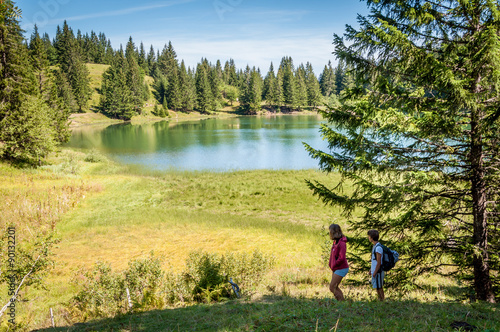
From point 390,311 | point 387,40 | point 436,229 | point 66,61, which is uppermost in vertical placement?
point 66,61

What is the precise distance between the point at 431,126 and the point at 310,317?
466cm

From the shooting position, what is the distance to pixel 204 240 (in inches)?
560

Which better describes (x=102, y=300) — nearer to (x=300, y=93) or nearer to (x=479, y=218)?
(x=479, y=218)

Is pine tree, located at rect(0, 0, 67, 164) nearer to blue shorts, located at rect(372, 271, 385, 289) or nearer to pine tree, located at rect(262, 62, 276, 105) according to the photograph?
blue shorts, located at rect(372, 271, 385, 289)

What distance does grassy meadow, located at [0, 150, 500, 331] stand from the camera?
5402 millimetres

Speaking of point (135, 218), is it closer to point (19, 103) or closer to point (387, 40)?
point (387, 40)

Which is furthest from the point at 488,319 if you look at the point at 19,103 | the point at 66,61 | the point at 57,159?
the point at 66,61

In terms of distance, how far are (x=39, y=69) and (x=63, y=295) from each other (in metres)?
38.6

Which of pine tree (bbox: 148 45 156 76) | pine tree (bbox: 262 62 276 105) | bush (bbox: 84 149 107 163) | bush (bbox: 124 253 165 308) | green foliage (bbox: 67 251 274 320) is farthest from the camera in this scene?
pine tree (bbox: 148 45 156 76)

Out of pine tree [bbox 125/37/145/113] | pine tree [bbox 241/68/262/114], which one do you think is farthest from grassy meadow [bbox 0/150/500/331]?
pine tree [bbox 241/68/262/114]

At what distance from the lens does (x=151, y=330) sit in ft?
19.2

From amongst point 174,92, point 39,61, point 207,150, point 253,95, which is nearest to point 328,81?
point 253,95

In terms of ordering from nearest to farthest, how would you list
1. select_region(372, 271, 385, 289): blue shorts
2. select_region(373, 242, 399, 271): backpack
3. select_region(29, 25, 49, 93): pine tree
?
select_region(373, 242, 399, 271): backpack
select_region(372, 271, 385, 289): blue shorts
select_region(29, 25, 49, 93): pine tree

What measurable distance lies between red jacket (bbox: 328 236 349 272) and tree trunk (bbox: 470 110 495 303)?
269 cm
